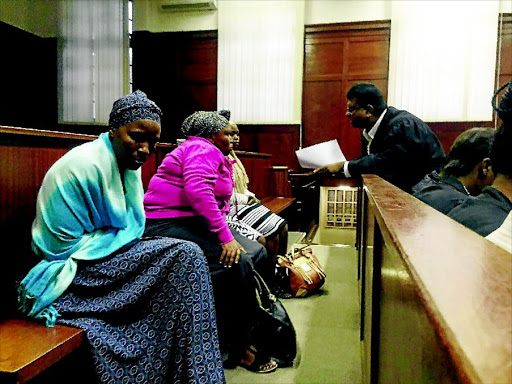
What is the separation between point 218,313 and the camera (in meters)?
2.03

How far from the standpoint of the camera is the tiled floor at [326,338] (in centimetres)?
196

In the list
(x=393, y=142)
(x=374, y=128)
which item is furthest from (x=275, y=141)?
(x=393, y=142)

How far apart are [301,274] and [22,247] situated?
1936mm

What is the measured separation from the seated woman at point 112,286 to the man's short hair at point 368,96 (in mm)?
1754

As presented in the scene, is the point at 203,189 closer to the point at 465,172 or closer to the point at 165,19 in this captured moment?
the point at 465,172

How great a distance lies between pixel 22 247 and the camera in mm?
1564

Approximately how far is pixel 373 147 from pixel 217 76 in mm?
4623

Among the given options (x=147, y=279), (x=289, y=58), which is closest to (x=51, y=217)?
(x=147, y=279)

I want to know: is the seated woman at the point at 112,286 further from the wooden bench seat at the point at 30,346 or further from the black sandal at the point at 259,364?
the black sandal at the point at 259,364

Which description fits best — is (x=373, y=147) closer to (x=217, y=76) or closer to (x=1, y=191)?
(x=1, y=191)

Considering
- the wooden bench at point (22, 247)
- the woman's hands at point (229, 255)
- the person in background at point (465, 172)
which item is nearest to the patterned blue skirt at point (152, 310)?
the wooden bench at point (22, 247)

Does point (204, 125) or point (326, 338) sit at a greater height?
point (204, 125)

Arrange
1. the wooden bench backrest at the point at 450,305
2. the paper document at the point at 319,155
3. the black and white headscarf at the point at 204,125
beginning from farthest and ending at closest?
the paper document at the point at 319,155, the black and white headscarf at the point at 204,125, the wooden bench backrest at the point at 450,305

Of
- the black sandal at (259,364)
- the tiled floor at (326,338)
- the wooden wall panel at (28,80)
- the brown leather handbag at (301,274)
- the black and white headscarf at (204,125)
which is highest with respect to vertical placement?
the wooden wall panel at (28,80)
